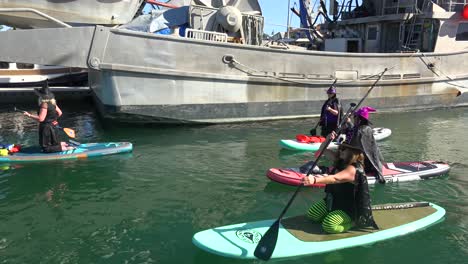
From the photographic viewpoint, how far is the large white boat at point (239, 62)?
36.5ft

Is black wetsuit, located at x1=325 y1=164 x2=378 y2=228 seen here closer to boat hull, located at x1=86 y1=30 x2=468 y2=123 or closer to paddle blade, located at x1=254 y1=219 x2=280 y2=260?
paddle blade, located at x1=254 y1=219 x2=280 y2=260

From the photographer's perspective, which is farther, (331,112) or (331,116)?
A: (331,116)

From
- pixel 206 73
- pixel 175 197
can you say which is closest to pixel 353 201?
pixel 175 197

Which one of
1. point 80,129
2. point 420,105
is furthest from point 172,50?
point 420,105

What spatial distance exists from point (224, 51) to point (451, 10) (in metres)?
8.66

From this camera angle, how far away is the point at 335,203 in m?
5.24

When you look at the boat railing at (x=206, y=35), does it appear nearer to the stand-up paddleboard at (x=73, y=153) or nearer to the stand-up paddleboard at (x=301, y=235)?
the stand-up paddleboard at (x=73, y=153)

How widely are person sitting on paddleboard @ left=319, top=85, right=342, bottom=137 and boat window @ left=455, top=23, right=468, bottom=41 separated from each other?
902 centimetres

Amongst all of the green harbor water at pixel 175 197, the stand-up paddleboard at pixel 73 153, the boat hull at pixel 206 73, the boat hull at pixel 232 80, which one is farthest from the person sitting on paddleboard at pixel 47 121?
the boat hull at pixel 232 80

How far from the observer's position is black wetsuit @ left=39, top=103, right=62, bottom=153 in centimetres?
913

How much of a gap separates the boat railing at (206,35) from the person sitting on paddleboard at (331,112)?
13.6ft

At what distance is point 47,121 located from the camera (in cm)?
912

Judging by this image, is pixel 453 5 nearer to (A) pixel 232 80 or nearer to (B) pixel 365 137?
(A) pixel 232 80

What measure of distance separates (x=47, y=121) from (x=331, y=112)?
5.70 meters
